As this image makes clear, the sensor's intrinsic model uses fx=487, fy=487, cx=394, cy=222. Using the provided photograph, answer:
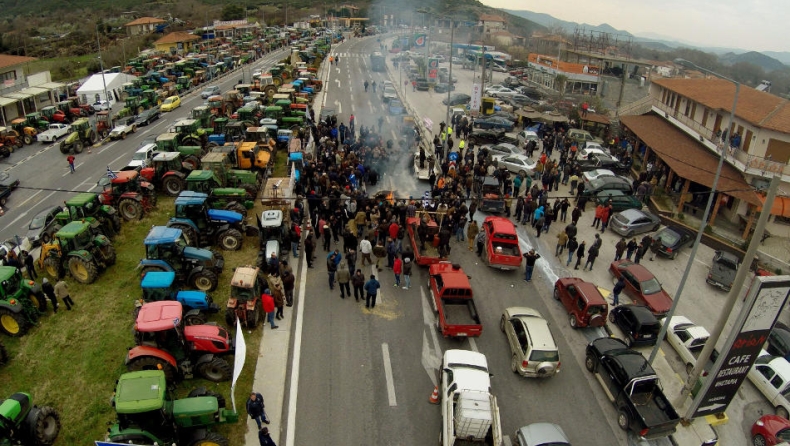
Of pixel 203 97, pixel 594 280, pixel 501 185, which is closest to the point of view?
pixel 594 280

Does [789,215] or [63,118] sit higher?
[789,215]

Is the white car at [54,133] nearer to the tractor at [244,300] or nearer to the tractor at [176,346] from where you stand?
the tractor at [244,300]

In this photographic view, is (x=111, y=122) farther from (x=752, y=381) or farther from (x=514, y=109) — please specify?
(x=752, y=381)

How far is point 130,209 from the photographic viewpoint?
20938mm

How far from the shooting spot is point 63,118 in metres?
39.2

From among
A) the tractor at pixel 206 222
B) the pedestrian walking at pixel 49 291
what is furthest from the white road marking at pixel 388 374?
the pedestrian walking at pixel 49 291

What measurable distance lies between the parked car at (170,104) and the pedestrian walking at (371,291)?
36.2 meters

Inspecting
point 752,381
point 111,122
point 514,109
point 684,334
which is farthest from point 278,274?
point 514,109

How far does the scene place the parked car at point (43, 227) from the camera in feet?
60.5

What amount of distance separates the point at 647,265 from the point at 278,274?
15113mm

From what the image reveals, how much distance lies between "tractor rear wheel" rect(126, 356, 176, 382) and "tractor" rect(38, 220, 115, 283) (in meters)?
6.55

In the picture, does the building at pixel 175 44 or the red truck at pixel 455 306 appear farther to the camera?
the building at pixel 175 44

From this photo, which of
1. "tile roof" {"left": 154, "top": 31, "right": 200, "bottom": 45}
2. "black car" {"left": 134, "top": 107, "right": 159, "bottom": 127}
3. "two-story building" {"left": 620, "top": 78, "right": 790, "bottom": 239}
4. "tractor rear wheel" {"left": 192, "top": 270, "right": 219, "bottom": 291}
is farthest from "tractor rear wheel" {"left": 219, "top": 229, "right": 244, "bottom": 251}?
"tile roof" {"left": 154, "top": 31, "right": 200, "bottom": 45}

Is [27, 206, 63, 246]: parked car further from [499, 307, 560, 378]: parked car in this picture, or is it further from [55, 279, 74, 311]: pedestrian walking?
[499, 307, 560, 378]: parked car
